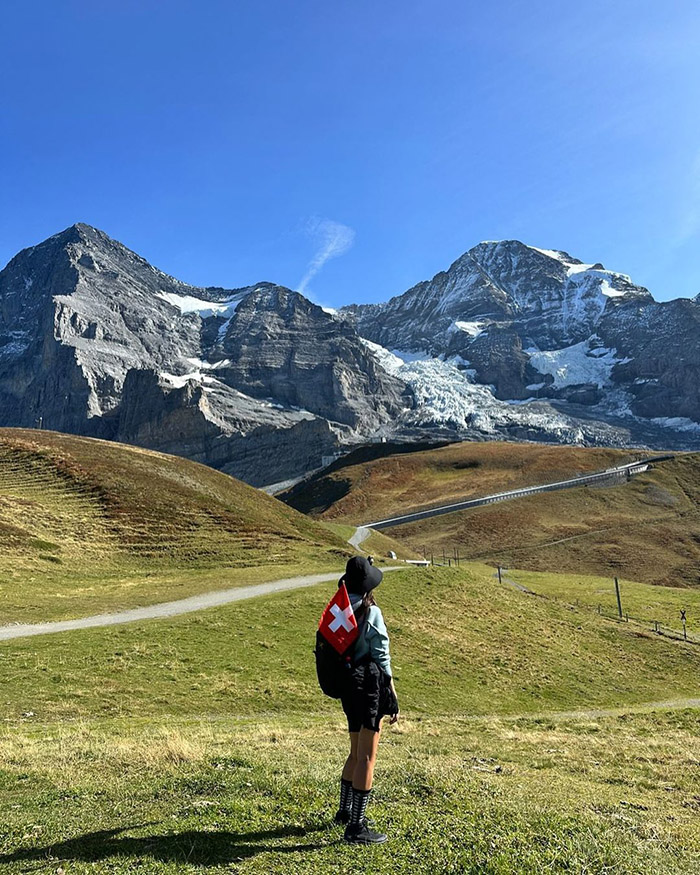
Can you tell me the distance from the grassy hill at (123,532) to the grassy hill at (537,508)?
49.2 m

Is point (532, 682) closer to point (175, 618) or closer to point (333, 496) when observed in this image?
point (175, 618)

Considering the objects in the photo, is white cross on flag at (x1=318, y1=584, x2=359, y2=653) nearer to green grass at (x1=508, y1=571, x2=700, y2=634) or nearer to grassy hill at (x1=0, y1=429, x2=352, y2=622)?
grassy hill at (x1=0, y1=429, x2=352, y2=622)

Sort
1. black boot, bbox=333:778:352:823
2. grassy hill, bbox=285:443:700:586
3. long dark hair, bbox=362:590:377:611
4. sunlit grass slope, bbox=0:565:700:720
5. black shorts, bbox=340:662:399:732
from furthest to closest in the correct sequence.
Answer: grassy hill, bbox=285:443:700:586 < sunlit grass slope, bbox=0:565:700:720 < long dark hair, bbox=362:590:377:611 < black shorts, bbox=340:662:399:732 < black boot, bbox=333:778:352:823

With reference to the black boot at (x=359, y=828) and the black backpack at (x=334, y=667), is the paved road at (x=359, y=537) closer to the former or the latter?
the black backpack at (x=334, y=667)

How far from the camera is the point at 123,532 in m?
46.5

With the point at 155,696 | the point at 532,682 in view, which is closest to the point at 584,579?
the point at 532,682

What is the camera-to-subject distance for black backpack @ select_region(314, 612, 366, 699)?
7414 millimetres

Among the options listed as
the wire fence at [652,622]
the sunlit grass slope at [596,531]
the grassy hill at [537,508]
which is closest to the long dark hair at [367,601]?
the wire fence at [652,622]

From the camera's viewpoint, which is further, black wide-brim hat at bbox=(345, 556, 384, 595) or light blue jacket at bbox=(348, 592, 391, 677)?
black wide-brim hat at bbox=(345, 556, 384, 595)

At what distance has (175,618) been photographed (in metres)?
26.5

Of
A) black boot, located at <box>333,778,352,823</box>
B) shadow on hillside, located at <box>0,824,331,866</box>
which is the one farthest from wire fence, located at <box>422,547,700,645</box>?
shadow on hillside, located at <box>0,824,331,866</box>

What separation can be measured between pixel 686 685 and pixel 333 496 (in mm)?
127326

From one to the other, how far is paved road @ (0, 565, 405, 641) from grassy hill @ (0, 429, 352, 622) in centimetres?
155

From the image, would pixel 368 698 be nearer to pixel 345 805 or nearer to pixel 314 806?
pixel 345 805
